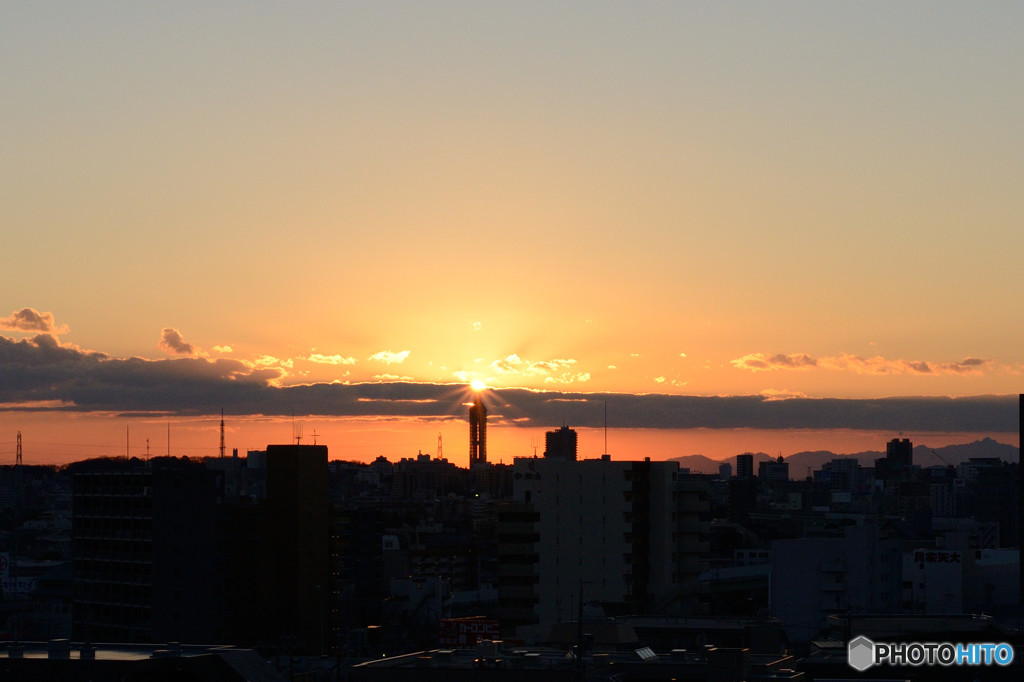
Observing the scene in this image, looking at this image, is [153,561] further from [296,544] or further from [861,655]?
[861,655]

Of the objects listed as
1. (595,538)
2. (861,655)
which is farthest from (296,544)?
(861,655)

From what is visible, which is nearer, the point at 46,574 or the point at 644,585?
the point at 644,585

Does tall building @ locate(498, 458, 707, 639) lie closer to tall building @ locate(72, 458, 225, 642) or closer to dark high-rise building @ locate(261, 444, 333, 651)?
dark high-rise building @ locate(261, 444, 333, 651)

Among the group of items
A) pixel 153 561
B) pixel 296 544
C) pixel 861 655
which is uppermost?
pixel 861 655

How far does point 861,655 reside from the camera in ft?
153

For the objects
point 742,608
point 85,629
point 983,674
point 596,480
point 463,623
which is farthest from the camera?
point 742,608

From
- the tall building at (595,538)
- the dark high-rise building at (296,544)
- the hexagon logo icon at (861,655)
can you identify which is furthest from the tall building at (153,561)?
the hexagon logo icon at (861,655)

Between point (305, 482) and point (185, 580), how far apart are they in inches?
499

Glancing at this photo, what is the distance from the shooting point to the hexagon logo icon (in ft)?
151

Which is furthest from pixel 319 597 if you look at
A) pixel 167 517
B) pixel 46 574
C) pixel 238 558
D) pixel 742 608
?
pixel 46 574

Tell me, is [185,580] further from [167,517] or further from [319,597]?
[319,597]

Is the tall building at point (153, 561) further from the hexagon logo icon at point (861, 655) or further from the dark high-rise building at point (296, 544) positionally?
the hexagon logo icon at point (861, 655)

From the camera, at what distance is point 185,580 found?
90438mm

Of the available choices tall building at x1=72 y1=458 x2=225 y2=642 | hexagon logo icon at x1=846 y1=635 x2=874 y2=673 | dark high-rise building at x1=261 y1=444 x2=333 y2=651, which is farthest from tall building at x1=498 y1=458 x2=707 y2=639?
hexagon logo icon at x1=846 y1=635 x2=874 y2=673
